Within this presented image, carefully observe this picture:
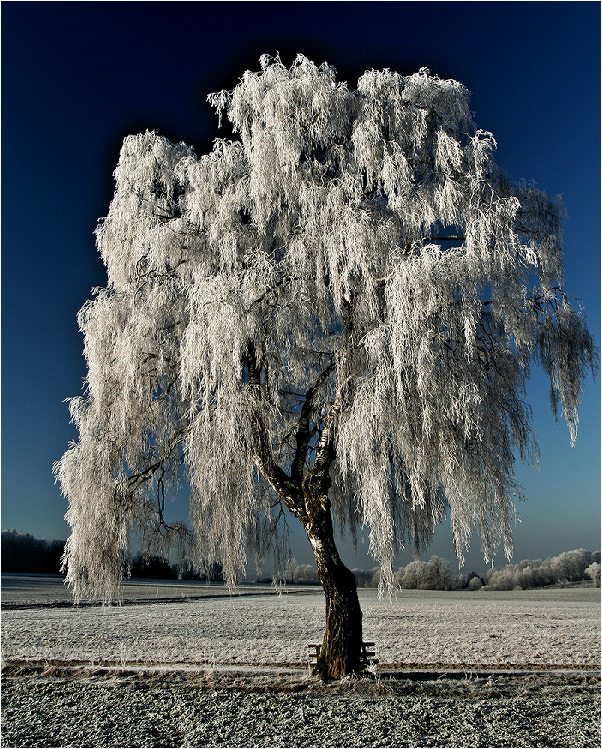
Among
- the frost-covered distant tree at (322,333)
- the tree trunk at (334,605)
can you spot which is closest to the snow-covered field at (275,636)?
the tree trunk at (334,605)

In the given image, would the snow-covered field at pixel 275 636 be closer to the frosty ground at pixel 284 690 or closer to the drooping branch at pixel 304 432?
the frosty ground at pixel 284 690

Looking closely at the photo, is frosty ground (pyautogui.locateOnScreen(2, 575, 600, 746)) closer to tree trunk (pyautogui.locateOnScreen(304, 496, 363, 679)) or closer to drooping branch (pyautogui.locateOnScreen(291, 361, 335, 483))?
tree trunk (pyautogui.locateOnScreen(304, 496, 363, 679))

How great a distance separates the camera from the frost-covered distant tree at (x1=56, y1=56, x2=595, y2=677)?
7.30m

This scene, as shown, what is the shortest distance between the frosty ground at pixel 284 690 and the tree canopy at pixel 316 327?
5.27 ft

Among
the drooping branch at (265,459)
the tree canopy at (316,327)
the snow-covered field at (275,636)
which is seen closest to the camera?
the tree canopy at (316,327)

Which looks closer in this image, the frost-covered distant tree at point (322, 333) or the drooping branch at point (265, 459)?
the frost-covered distant tree at point (322, 333)

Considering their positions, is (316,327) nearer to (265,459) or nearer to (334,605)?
(265,459)

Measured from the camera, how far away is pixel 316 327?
28.7 ft

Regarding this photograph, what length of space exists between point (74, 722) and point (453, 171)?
8.49m

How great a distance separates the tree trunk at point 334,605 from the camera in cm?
781

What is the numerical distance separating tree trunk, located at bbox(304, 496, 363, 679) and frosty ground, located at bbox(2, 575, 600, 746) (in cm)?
35

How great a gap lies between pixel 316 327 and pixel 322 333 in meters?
0.39

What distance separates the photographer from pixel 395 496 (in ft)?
30.5

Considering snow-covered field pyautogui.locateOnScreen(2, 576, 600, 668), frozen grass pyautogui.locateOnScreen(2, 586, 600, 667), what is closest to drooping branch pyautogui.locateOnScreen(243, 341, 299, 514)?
snow-covered field pyautogui.locateOnScreen(2, 576, 600, 668)
